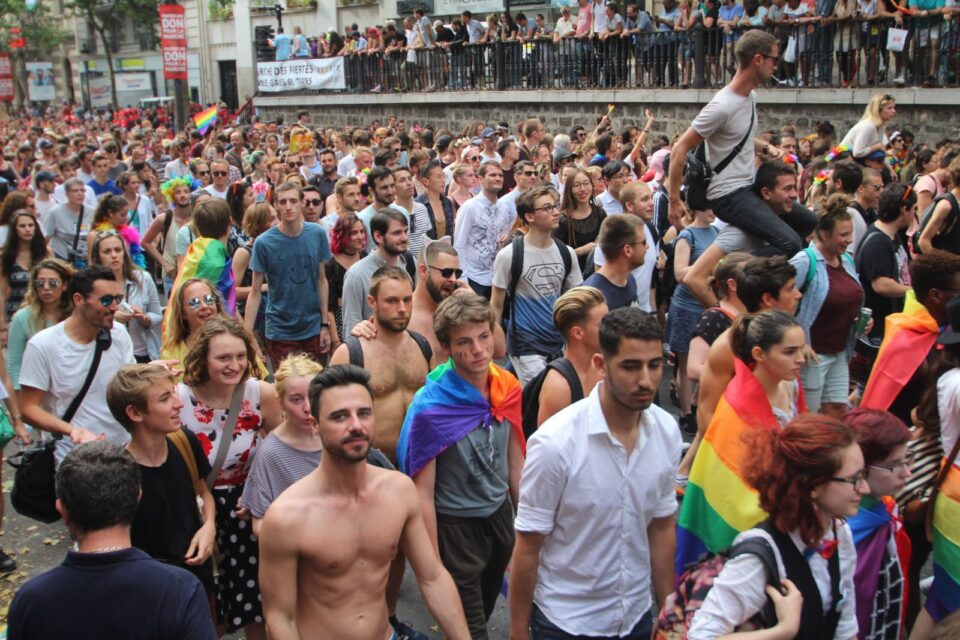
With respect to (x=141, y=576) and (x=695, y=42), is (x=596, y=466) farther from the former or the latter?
(x=695, y=42)

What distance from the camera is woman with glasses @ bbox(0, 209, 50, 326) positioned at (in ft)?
27.3

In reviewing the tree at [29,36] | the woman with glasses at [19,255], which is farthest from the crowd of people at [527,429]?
the tree at [29,36]

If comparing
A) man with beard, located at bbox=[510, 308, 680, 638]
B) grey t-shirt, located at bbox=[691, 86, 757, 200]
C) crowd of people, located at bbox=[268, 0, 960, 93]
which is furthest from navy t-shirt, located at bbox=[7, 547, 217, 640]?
crowd of people, located at bbox=[268, 0, 960, 93]

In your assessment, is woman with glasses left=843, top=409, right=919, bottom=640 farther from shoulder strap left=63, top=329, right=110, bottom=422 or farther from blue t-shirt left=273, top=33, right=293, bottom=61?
blue t-shirt left=273, top=33, right=293, bottom=61

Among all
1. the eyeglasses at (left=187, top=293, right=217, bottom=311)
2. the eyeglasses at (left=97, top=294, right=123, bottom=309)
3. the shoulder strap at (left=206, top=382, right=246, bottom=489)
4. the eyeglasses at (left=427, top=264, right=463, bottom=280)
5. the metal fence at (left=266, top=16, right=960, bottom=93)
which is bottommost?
the shoulder strap at (left=206, top=382, right=246, bottom=489)

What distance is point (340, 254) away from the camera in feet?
26.1

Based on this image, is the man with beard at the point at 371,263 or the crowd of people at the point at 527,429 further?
the man with beard at the point at 371,263

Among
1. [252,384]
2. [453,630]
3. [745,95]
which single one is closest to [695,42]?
[745,95]

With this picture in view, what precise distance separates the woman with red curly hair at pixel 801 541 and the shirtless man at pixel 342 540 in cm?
108

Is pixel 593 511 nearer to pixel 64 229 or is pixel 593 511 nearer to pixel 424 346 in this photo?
pixel 424 346

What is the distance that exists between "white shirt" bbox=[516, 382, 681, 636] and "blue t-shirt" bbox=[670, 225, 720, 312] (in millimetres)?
3899

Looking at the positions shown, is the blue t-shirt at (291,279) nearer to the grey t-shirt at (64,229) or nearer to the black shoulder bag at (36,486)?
the black shoulder bag at (36,486)

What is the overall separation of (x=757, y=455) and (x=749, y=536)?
313 mm

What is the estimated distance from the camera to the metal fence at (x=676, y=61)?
15.1 meters
